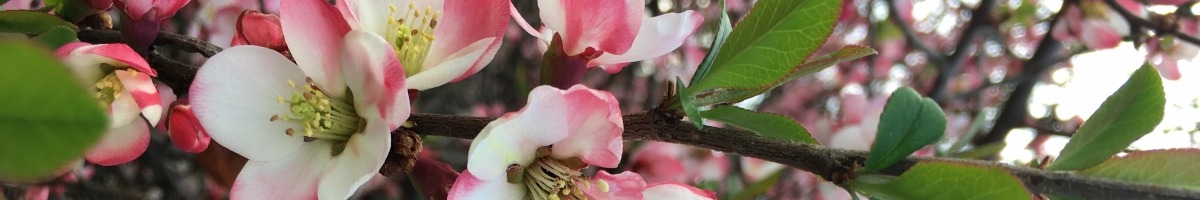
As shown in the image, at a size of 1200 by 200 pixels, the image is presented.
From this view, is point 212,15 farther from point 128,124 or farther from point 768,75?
point 768,75

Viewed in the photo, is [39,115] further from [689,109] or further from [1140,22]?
[1140,22]

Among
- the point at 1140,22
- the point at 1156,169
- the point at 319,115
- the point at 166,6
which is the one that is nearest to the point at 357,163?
the point at 319,115

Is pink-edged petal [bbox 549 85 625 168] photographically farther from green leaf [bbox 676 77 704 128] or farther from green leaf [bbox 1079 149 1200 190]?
green leaf [bbox 1079 149 1200 190]

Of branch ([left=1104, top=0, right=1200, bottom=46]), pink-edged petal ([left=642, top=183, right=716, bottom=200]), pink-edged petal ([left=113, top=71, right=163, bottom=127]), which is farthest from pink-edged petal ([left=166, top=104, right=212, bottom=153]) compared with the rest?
branch ([left=1104, top=0, right=1200, bottom=46])

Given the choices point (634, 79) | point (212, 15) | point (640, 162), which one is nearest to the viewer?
point (212, 15)

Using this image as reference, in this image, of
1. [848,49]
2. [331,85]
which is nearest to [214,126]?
[331,85]

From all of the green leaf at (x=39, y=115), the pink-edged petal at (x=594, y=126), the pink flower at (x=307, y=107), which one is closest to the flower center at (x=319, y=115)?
the pink flower at (x=307, y=107)
